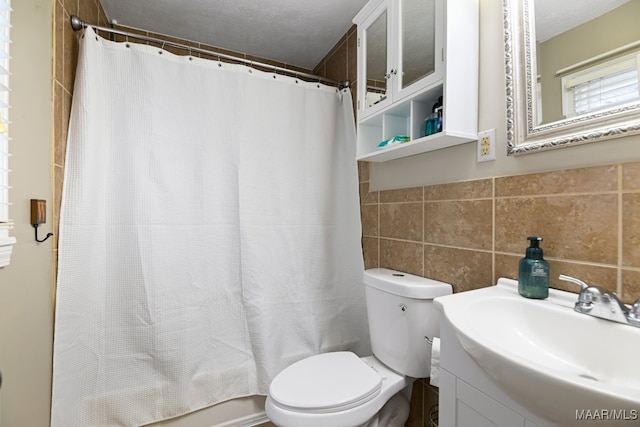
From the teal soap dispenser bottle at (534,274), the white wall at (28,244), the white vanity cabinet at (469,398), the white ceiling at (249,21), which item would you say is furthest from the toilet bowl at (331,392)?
the white ceiling at (249,21)

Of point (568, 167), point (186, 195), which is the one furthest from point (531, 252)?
point (186, 195)

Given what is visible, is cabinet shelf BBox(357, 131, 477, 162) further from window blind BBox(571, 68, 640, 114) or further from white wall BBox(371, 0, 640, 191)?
Answer: window blind BBox(571, 68, 640, 114)

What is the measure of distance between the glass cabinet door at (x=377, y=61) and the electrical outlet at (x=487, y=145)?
0.43m

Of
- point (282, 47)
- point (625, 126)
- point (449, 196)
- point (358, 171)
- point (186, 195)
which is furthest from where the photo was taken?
point (282, 47)

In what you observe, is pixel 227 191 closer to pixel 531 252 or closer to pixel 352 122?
pixel 352 122

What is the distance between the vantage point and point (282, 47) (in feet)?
6.66

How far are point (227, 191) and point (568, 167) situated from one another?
4.60ft

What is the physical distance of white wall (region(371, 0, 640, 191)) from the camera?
0.77 metres

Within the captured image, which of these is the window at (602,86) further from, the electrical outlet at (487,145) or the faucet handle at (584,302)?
the faucet handle at (584,302)

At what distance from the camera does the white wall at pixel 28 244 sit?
2.65ft

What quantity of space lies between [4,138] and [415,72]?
1.30 m

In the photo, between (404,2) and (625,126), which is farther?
(404,2)

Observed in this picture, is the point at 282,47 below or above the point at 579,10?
above

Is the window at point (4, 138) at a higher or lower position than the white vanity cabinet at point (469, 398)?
higher
